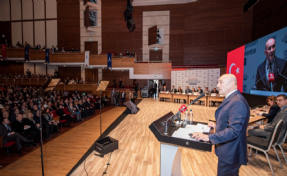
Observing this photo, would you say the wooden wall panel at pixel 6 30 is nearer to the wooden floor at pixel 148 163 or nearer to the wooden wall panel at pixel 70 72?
the wooden wall panel at pixel 70 72

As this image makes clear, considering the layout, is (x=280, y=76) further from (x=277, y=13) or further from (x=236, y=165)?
(x=277, y=13)

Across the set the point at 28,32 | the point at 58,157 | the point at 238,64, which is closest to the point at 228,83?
the point at 58,157

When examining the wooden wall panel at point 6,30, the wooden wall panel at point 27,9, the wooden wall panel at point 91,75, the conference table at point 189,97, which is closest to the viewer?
the conference table at point 189,97

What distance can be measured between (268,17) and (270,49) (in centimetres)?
630

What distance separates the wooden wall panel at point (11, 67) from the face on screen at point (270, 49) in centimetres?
2140

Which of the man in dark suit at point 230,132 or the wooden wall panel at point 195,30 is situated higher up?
the wooden wall panel at point 195,30

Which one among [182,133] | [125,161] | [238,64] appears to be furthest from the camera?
[238,64]

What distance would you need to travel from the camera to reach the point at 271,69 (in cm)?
578

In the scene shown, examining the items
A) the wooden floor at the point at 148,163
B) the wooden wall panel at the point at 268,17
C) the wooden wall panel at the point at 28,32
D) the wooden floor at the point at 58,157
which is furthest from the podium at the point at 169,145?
the wooden wall panel at the point at 28,32

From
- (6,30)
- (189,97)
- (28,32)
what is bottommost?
(189,97)

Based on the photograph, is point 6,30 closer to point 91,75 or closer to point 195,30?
point 91,75

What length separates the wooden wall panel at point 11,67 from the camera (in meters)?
16.6

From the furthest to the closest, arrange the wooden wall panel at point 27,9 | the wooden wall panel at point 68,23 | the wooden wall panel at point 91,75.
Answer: the wooden wall panel at point 27,9
the wooden wall panel at point 91,75
the wooden wall panel at point 68,23

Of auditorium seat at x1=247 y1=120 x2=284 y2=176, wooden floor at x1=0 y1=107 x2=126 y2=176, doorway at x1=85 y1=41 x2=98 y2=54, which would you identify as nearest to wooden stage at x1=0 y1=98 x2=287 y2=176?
wooden floor at x1=0 y1=107 x2=126 y2=176
